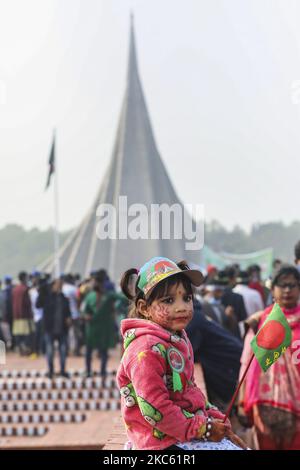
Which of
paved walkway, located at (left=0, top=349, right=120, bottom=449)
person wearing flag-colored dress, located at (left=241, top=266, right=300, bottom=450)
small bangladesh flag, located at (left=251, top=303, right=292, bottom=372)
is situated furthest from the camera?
paved walkway, located at (left=0, top=349, right=120, bottom=449)

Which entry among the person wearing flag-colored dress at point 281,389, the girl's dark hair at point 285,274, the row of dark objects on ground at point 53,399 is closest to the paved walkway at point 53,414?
the row of dark objects on ground at point 53,399

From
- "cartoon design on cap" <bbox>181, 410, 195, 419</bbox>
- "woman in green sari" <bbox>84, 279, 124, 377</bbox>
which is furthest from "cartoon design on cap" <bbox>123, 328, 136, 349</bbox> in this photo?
"woman in green sari" <bbox>84, 279, 124, 377</bbox>

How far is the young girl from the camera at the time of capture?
167cm

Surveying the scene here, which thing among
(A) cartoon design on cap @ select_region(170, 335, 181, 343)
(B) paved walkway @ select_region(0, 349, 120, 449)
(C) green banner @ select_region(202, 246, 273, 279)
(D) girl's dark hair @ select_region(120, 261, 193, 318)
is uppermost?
(C) green banner @ select_region(202, 246, 273, 279)

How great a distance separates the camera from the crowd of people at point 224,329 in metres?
3.11

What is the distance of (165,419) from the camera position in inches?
65.4

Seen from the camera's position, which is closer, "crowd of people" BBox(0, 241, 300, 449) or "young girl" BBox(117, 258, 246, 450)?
"young girl" BBox(117, 258, 246, 450)

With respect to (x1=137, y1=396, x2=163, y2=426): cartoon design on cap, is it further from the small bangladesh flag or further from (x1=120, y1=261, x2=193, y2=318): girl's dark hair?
the small bangladesh flag

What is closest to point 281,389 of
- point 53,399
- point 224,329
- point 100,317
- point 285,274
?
point 285,274

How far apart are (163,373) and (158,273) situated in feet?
0.80

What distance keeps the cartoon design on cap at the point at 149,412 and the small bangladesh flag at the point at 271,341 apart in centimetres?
35

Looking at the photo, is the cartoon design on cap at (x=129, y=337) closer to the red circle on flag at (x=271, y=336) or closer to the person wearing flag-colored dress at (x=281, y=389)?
the red circle on flag at (x=271, y=336)

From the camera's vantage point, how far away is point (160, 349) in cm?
170

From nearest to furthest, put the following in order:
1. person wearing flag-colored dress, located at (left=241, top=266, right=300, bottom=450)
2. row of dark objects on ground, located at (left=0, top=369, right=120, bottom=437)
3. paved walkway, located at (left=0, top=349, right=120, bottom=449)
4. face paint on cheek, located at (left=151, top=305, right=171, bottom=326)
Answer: face paint on cheek, located at (left=151, top=305, right=171, bottom=326) < person wearing flag-colored dress, located at (left=241, top=266, right=300, bottom=450) < paved walkway, located at (left=0, top=349, right=120, bottom=449) < row of dark objects on ground, located at (left=0, top=369, right=120, bottom=437)
